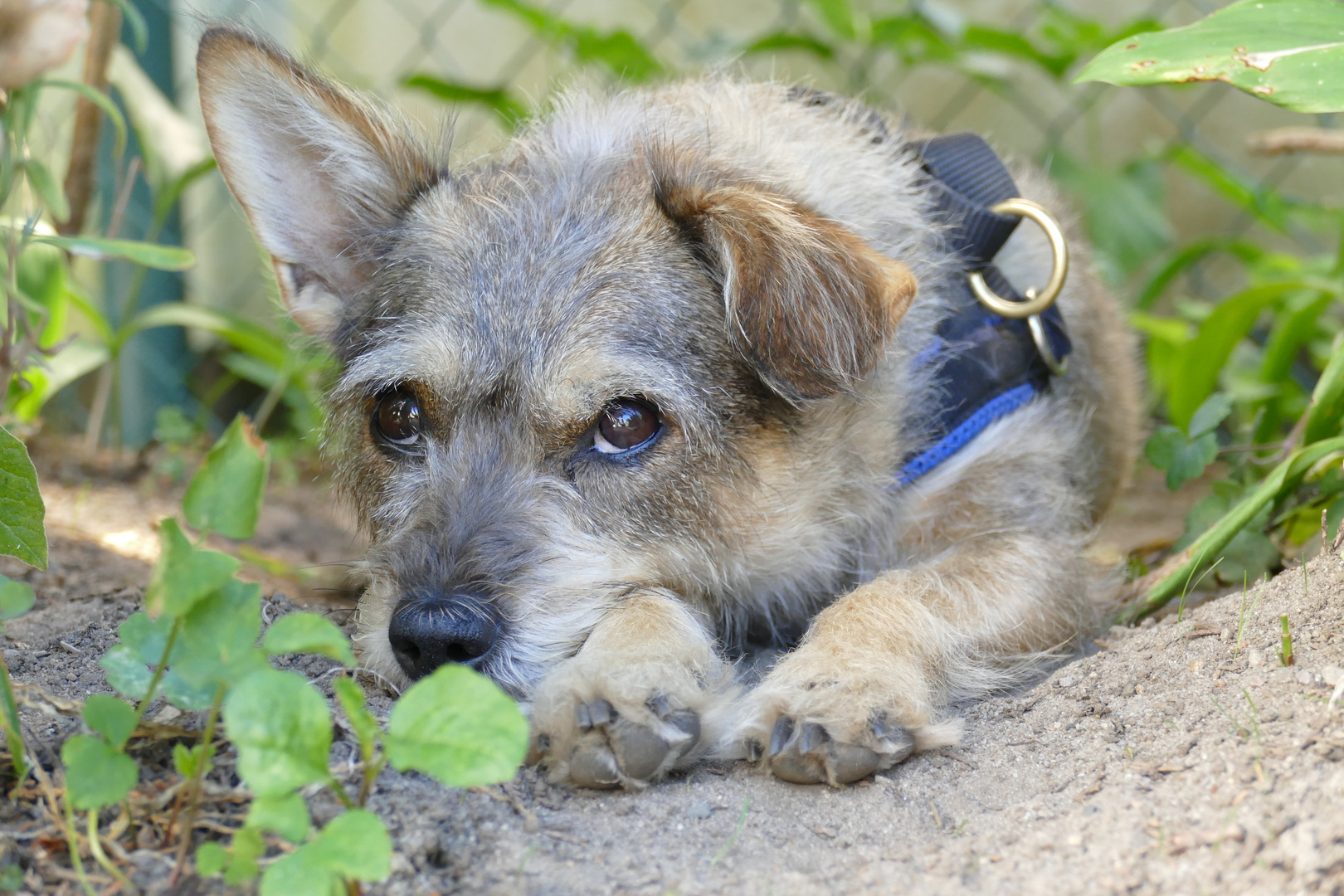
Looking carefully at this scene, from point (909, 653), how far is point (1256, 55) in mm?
1400

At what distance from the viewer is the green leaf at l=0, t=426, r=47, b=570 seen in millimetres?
2199

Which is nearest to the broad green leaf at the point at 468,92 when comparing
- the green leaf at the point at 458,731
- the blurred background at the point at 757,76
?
the blurred background at the point at 757,76

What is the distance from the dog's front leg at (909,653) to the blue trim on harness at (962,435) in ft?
0.77

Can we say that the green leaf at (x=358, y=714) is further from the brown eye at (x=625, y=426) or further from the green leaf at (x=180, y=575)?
the brown eye at (x=625, y=426)

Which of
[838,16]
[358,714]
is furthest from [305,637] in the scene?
[838,16]

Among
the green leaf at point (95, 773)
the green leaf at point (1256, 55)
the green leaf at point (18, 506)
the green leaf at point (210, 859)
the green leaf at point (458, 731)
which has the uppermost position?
the green leaf at point (1256, 55)

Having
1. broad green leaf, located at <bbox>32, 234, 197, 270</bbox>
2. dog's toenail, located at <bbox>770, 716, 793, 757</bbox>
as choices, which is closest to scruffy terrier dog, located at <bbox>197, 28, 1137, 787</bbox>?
dog's toenail, located at <bbox>770, 716, 793, 757</bbox>

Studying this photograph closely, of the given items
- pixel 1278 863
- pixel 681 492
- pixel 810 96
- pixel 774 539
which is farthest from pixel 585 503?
pixel 810 96

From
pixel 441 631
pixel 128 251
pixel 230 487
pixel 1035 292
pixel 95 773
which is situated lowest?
pixel 441 631

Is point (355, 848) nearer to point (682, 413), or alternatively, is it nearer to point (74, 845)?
point (74, 845)

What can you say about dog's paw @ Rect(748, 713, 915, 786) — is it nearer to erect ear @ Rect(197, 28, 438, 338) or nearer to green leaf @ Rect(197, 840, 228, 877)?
green leaf @ Rect(197, 840, 228, 877)

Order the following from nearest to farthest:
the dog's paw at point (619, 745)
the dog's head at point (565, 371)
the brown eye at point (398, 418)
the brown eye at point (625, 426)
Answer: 1. the dog's paw at point (619, 745)
2. the dog's head at point (565, 371)
3. the brown eye at point (625, 426)
4. the brown eye at point (398, 418)

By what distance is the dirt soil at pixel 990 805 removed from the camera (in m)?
1.58

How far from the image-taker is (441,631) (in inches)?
84.3
